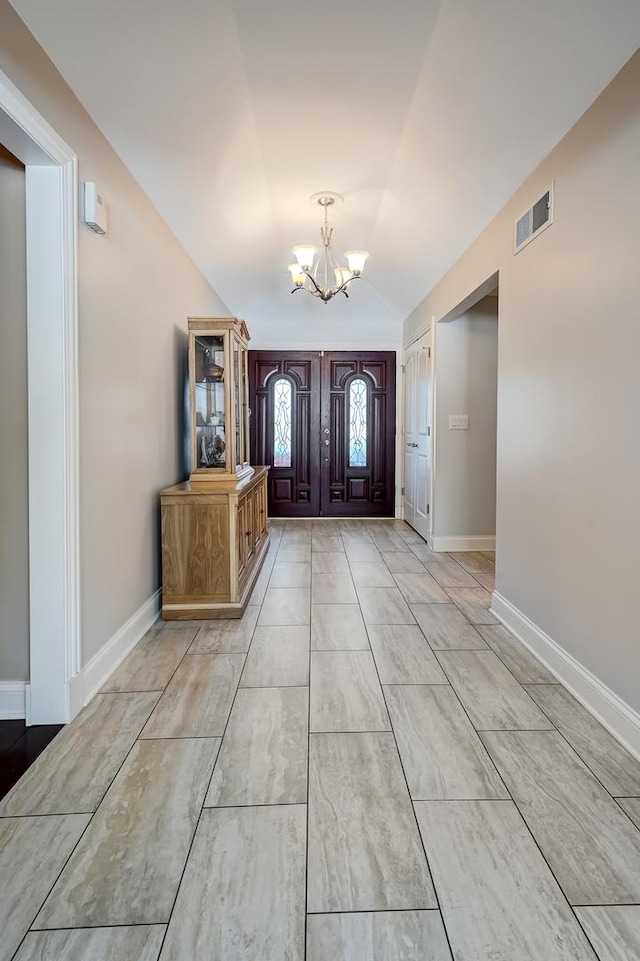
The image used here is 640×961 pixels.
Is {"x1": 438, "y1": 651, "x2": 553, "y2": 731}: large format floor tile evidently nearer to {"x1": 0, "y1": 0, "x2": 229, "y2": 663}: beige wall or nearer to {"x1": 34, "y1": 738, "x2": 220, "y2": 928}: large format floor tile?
{"x1": 34, "y1": 738, "x2": 220, "y2": 928}: large format floor tile

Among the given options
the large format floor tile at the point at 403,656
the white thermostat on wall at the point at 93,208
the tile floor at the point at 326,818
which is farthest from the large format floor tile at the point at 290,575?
the white thermostat on wall at the point at 93,208

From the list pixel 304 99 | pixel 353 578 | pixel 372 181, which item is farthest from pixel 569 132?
pixel 353 578

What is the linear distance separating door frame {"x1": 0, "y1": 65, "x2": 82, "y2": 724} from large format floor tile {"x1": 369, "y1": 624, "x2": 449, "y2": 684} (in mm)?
1304

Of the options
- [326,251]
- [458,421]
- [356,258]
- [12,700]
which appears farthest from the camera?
[458,421]

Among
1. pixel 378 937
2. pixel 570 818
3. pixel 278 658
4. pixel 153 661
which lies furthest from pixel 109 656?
pixel 570 818

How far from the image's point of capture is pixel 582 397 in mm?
2057

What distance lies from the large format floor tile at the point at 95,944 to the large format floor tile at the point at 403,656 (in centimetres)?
129

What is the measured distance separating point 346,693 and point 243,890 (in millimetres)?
958

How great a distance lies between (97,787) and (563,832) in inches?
52.0

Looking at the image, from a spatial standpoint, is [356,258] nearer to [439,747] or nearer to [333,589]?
[333,589]

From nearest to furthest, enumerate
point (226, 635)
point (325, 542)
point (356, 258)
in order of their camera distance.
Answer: point (226, 635) < point (356, 258) < point (325, 542)

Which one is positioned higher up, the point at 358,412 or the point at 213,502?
the point at 358,412

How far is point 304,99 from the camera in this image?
2479 millimetres

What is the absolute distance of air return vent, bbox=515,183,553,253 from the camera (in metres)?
2.33
